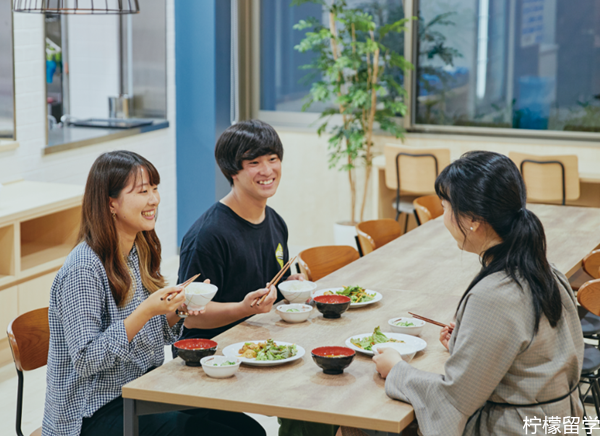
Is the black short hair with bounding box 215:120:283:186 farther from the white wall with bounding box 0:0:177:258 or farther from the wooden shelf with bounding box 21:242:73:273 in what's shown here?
the white wall with bounding box 0:0:177:258

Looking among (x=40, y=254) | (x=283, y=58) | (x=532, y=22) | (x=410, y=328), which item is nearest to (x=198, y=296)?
(x=410, y=328)

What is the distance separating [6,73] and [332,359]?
3246mm

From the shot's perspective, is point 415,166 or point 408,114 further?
point 408,114

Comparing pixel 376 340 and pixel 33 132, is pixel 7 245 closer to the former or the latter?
pixel 33 132

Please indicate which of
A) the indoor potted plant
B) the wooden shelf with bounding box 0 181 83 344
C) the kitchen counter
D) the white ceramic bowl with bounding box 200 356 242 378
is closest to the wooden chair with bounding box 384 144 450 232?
the indoor potted plant

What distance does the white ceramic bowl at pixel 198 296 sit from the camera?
2033 mm

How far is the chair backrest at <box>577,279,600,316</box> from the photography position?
8.93 ft

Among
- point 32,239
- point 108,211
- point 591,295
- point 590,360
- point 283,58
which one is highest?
point 283,58

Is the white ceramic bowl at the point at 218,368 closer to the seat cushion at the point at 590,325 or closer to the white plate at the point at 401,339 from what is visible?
the white plate at the point at 401,339

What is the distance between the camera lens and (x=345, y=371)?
1.93 m

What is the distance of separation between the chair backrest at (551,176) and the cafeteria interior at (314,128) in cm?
1

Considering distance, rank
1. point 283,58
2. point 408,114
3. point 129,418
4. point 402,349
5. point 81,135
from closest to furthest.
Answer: point 129,418 → point 402,349 → point 81,135 → point 408,114 → point 283,58

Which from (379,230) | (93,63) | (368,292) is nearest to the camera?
(368,292)

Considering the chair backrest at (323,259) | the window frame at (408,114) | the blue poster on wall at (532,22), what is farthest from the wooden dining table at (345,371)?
the blue poster on wall at (532,22)
